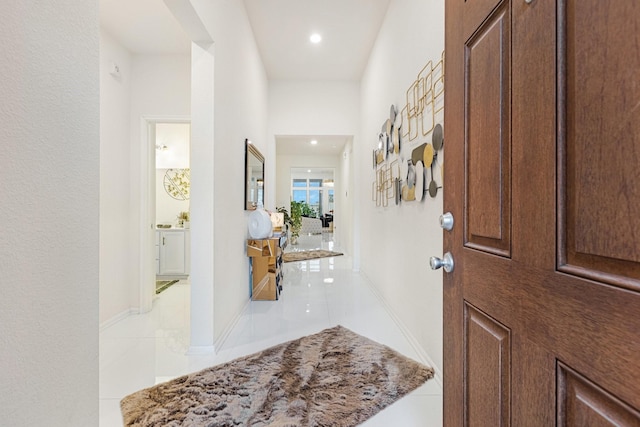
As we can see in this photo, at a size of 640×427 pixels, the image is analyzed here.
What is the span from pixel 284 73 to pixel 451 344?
15.9 feet

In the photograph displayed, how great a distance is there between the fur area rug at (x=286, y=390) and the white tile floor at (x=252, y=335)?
89 mm

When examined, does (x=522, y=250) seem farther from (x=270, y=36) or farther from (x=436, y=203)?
(x=270, y=36)

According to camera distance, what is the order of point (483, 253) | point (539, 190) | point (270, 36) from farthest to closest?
point (270, 36) → point (483, 253) → point (539, 190)

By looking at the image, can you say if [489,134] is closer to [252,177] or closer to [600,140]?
[600,140]

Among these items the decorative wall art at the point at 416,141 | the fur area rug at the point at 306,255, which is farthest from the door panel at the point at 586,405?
the fur area rug at the point at 306,255

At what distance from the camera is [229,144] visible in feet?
8.81

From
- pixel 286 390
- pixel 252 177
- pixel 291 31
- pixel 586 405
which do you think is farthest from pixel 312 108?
pixel 586 405

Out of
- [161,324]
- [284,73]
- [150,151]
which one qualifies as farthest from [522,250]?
[284,73]

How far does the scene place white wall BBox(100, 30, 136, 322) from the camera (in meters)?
2.84

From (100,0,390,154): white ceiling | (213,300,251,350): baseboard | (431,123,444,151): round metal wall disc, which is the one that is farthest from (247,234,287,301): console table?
(100,0,390,154): white ceiling

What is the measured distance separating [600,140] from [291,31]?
13.0 feet

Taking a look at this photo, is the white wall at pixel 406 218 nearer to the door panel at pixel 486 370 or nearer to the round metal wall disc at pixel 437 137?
the round metal wall disc at pixel 437 137

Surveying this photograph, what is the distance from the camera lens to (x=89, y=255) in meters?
0.99

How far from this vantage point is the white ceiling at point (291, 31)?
2.72 m
